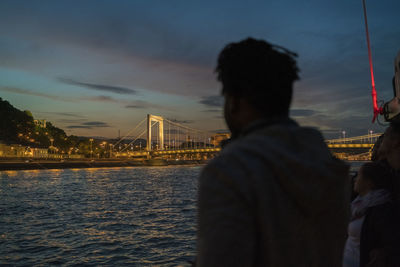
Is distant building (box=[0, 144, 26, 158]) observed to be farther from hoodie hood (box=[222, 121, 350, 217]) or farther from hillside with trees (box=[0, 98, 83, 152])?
hoodie hood (box=[222, 121, 350, 217])

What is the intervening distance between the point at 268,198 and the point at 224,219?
0.45 feet

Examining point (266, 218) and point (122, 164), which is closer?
point (266, 218)

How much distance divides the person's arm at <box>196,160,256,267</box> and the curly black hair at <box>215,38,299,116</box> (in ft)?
0.85

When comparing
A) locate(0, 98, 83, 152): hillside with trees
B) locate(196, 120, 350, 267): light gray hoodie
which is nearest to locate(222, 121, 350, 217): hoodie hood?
locate(196, 120, 350, 267): light gray hoodie

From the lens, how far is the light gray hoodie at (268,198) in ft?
2.64

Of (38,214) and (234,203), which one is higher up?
(234,203)

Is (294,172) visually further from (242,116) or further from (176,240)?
(176,240)

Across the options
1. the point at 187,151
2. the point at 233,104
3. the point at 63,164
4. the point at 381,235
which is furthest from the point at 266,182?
the point at 63,164

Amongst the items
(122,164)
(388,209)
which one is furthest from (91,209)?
(122,164)

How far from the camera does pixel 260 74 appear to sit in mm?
934

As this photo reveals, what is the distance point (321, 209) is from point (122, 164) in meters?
78.2

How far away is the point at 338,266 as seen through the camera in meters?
1.04

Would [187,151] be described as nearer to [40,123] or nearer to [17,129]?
[17,129]

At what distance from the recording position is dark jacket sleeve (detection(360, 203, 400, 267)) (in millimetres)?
1978
